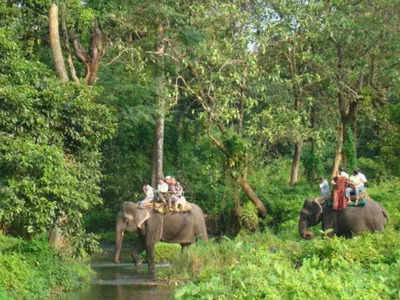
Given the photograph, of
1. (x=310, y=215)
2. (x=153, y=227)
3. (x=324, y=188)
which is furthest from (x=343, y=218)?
(x=153, y=227)

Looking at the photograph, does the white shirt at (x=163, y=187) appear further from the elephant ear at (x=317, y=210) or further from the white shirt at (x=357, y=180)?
the white shirt at (x=357, y=180)

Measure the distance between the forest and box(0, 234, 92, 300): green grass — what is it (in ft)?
0.15

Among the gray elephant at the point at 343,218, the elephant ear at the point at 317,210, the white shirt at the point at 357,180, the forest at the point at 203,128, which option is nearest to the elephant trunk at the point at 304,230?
the gray elephant at the point at 343,218

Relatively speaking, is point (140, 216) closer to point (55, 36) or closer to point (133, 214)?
point (133, 214)

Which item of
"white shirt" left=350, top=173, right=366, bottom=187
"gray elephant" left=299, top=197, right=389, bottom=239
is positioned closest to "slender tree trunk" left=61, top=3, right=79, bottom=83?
"gray elephant" left=299, top=197, right=389, bottom=239

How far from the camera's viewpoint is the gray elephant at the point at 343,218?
24.5 metres

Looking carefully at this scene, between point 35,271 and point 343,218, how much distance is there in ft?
33.5

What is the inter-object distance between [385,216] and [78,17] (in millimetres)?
10303

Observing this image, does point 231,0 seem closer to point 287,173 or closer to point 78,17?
point 78,17

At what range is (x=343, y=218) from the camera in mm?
24609

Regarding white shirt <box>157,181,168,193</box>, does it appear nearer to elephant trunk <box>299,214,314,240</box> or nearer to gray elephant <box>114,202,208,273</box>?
gray elephant <box>114,202,208,273</box>

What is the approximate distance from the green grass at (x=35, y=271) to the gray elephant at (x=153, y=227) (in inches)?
141

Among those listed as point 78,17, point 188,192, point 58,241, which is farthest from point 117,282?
point 188,192

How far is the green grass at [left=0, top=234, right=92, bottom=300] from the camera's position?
16.2 metres
